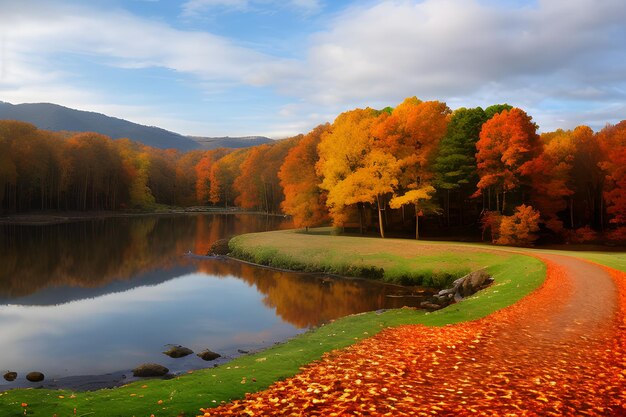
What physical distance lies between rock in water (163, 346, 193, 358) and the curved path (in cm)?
818

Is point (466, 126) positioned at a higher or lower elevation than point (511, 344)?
higher

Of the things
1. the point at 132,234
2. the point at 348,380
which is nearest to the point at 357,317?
the point at 348,380

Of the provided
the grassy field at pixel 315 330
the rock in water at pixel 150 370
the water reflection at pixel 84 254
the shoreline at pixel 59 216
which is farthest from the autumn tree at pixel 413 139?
the shoreline at pixel 59 216

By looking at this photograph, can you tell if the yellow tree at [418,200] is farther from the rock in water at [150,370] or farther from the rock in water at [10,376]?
the rock in water at [10,376]

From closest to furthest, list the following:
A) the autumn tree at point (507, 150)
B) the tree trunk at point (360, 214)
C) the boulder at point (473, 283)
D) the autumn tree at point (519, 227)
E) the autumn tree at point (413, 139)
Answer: the boulder at point (473, 283) < the autumn tree at point (519, 227) < the autumn tree at point (507, 150) < the autumn tree at point (413, 139) < the tree trunk at point (360, 214)

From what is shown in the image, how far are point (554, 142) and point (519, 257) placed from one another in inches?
1435

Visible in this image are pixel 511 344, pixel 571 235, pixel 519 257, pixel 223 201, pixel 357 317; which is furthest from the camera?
pixel 223 201

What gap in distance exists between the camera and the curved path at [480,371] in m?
8.67

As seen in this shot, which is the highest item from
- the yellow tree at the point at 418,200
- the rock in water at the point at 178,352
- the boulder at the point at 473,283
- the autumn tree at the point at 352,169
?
the autumn tree at the point at 352,169

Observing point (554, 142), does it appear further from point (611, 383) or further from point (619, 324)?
point (611, 383)

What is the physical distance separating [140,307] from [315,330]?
491 inches

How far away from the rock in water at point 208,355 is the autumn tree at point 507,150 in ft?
118

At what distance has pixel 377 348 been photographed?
552 inches

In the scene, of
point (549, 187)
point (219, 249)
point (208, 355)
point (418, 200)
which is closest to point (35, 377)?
point (208, 355)
